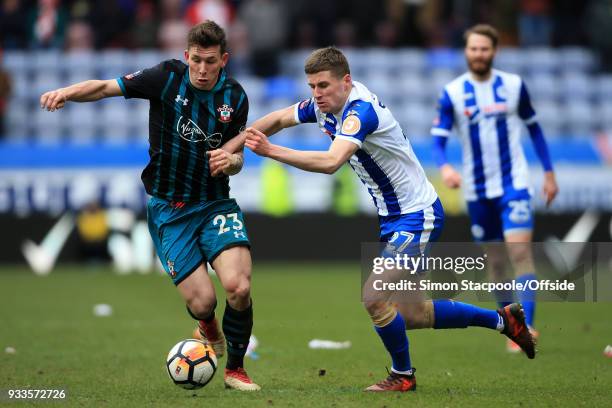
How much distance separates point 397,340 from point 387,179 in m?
1.05

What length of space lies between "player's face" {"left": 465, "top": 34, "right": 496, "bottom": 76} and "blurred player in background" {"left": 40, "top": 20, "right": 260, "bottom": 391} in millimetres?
2878

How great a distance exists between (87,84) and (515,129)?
4146mm

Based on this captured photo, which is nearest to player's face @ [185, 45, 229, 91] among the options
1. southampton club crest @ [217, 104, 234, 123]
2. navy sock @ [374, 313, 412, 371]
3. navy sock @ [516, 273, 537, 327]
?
southampton club crest @ [217, 104, 234, 123]

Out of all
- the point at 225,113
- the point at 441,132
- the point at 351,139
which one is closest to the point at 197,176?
the point at 225,113

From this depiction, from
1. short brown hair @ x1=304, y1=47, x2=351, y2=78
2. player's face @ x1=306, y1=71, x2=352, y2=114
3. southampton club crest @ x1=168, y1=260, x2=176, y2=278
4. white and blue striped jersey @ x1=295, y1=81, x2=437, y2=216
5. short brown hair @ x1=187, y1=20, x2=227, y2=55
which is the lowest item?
southampton club crest @ x1=168, y1=260, x2=176, y2=278

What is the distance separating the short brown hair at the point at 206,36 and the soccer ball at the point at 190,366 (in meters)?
1.96

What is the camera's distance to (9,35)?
20.2 meters

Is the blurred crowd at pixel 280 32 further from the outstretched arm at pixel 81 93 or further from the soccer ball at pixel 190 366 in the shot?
the soccer ball at pixel 190 366

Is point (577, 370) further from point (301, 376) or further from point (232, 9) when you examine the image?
point (232, 9)

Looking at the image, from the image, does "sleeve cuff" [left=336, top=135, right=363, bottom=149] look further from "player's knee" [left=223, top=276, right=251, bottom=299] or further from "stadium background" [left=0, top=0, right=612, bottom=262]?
"stadium background" [left=0, top=0, right=612, bottom=262]

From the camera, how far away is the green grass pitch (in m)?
6.82

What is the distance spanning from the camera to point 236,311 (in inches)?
283

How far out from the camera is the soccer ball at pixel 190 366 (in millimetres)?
6816

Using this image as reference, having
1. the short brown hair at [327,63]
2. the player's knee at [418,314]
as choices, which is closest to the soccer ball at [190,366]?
the player's knee at [418,314]
